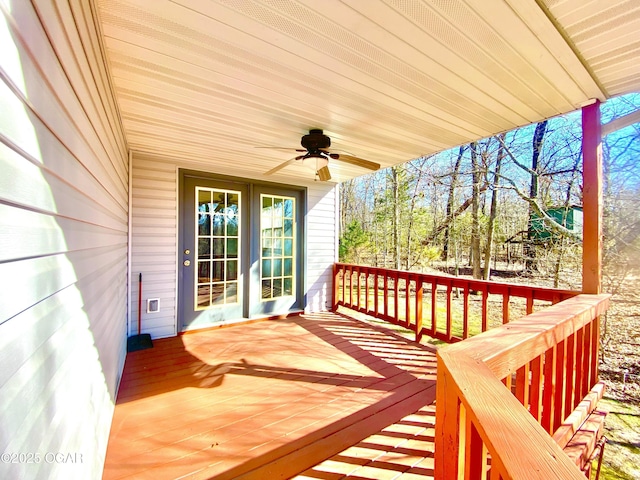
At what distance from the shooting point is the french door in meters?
3.66

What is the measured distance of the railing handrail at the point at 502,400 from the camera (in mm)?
581

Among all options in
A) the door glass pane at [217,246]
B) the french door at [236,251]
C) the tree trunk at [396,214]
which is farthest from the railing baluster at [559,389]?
the tree trunk at [396,214]

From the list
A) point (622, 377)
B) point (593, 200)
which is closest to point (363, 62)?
point (593, 200)

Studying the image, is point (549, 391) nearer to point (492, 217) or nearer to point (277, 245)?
point (277, 245)

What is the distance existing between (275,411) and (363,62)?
7.99ft

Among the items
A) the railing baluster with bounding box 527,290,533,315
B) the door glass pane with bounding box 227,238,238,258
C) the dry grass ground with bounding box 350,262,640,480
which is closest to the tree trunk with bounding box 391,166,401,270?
the dry grass ground with bounding box 350,262,640,480

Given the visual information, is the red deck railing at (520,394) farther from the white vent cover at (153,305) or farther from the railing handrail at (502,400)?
the white vent cover at (153,305)

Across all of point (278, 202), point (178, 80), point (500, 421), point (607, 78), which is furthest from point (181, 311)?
point (607, 78)

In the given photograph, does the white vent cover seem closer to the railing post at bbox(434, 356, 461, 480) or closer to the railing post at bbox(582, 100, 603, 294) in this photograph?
the railing post at bbox(434, 356, 461, 480)

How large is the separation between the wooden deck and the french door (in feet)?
2.16

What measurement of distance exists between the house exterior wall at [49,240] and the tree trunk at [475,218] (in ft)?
23.7

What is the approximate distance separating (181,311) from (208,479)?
2.47 metres

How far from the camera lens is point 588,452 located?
5.12 feet

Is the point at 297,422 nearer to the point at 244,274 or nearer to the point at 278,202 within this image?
the point at 244,274
